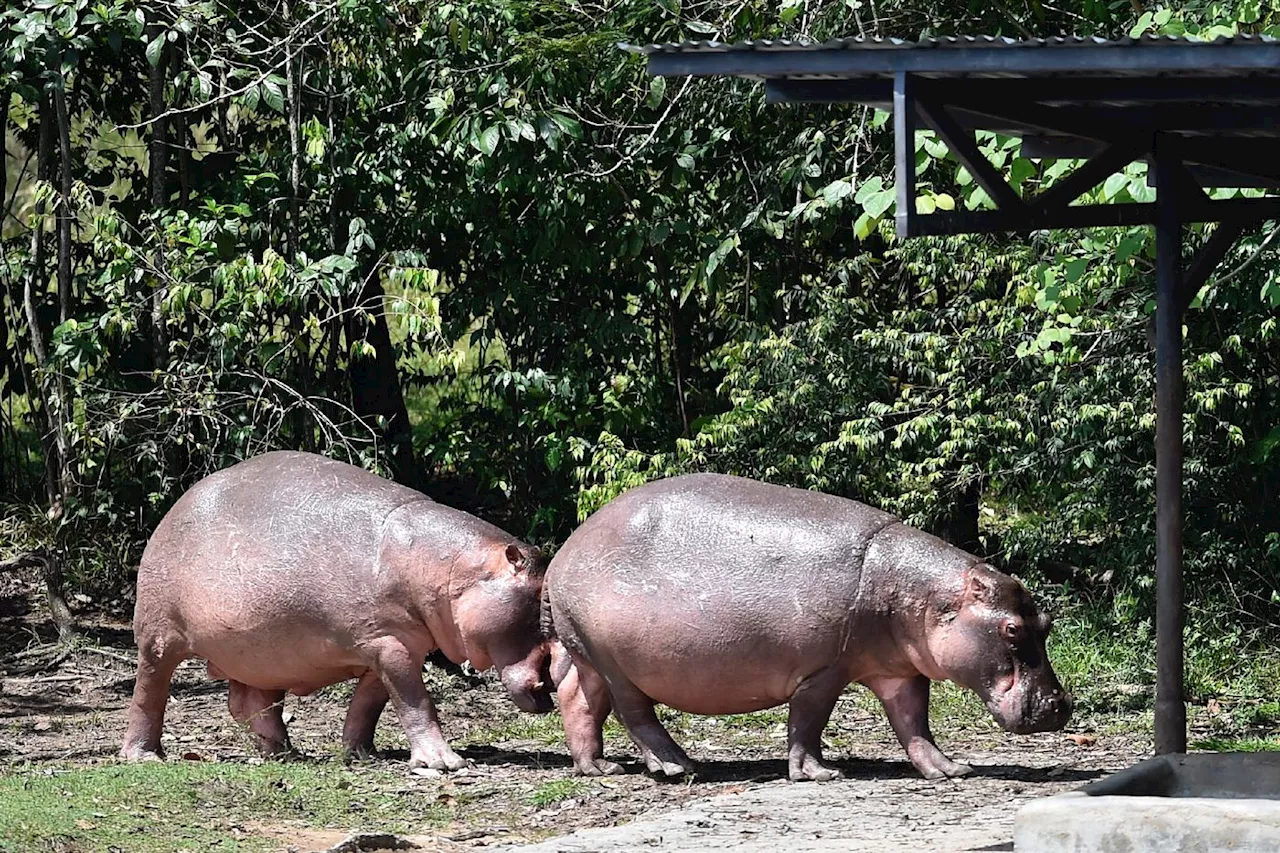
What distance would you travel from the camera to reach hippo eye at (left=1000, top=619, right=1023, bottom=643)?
7598mm

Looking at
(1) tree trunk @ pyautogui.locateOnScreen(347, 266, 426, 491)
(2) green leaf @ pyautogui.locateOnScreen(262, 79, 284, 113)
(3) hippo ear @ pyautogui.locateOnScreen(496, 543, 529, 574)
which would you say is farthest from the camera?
(1) tree trunk @ pyautogui.locateOnScreen(347, 266, 426, 491)

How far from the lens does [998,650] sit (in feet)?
25.0

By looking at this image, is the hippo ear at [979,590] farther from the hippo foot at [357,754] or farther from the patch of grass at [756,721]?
the hippo foot at [357,754]

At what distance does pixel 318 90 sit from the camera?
12.6 meters

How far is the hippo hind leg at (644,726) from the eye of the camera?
8055mm

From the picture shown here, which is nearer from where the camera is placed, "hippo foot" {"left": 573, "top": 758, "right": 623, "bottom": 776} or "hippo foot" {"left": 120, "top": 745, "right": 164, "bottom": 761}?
"hippo foot" {"left": 573, "top": 758, "right": 623, "bottom": 776}

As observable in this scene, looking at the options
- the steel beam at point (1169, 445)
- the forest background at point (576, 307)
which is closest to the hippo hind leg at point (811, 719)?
the steel beam at point (1169, 445)

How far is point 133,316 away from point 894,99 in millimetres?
7429

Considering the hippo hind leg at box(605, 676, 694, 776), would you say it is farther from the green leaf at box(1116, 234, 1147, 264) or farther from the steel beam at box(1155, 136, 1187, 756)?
the green leaf at box(1116, 234, 1147, 264)

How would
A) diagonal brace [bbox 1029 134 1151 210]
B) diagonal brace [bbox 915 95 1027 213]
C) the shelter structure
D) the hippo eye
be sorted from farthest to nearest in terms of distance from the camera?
the hippo eye
diagonal brace [bbox 1029 134 1151 210]
diagonal brace [bbox 915 95 1027 213]
the shelter structure

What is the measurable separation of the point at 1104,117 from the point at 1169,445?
1.17 meters

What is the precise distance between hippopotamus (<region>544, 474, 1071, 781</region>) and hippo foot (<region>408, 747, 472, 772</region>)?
2.69 ft

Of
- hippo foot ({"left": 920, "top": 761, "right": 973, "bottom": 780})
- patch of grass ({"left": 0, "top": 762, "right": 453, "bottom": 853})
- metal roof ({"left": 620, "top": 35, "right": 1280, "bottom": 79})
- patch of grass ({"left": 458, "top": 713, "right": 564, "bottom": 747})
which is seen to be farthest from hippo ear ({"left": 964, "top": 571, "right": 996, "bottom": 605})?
patch of grass ({"left": 458, "top": 713, "right": 564, "bottom": 747})

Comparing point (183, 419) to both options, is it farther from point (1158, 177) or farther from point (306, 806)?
point (1158, 177)
